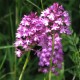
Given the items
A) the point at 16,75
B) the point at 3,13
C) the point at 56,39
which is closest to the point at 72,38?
the point at 56,39

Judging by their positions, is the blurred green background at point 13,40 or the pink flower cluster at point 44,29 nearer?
the pink flower cluster at point 44,29

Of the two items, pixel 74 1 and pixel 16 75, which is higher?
pixel 74 1

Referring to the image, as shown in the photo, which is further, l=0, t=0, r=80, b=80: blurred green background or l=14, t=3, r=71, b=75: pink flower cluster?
l=0, t=0, r=80, b=80: blurred green background

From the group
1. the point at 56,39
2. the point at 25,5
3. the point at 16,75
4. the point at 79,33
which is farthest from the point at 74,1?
the point at 56,39

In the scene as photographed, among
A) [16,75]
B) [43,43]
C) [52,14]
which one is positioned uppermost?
[52,14]

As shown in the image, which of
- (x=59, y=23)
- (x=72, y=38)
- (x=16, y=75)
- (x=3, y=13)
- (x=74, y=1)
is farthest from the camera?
(x=3, y=13)

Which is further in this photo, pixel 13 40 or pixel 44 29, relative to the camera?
pixel 13 40

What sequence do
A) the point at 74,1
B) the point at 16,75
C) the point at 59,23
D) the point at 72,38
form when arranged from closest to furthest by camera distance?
1. the point at 59,23
2. the point at 72,38
3. the point at 16,75
4. the point at 74,1

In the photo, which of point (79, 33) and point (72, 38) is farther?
point (79, 33)

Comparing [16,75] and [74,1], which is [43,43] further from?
[74,1]
